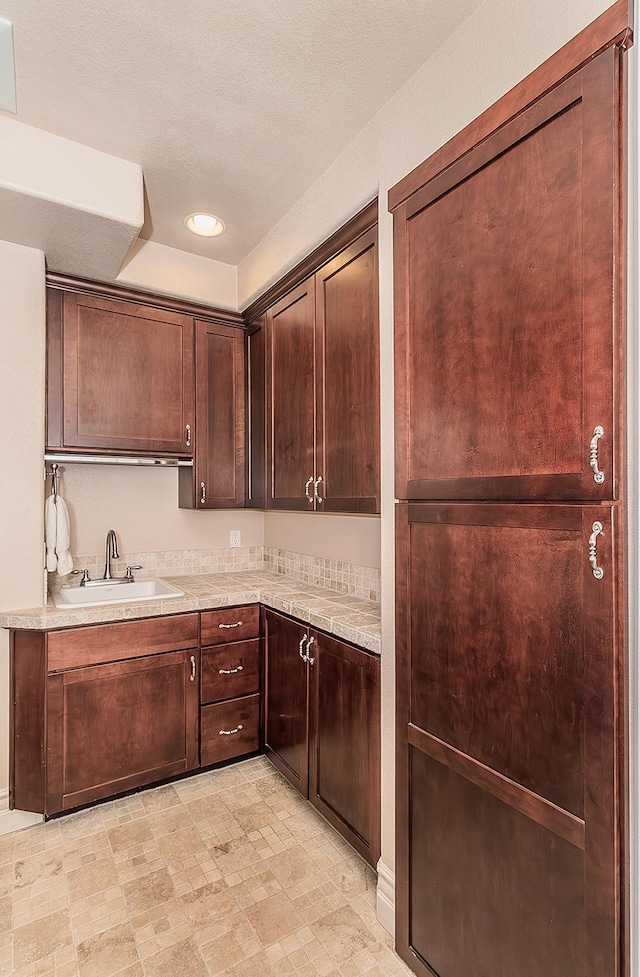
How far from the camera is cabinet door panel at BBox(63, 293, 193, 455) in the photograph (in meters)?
2.47

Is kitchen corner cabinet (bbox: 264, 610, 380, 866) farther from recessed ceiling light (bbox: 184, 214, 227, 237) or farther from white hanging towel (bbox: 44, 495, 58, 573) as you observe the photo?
recessed ceiling light (bbox: 184, 214, 227, 237)

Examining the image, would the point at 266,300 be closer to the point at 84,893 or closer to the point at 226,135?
the point at 226,135

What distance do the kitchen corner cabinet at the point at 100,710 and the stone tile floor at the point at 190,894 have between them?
149 mm

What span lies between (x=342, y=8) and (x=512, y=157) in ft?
2.23

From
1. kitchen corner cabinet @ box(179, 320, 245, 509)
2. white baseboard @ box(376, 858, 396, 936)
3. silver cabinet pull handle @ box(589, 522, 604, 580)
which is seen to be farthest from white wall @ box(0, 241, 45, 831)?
silver cabinet pull handle @ box(589, 522, 604, 580)

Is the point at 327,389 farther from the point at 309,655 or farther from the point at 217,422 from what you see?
the point at 309,655

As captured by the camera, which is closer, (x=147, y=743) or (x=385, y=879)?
(x=385, y=879)

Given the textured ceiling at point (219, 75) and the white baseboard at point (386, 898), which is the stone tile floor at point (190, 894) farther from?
the textured ceiling at point (219, 75)

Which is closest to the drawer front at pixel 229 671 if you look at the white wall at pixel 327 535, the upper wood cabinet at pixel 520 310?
the white wall at pixel 327 535

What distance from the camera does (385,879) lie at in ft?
5.42

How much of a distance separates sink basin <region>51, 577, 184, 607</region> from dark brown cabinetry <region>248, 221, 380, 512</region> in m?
0.71

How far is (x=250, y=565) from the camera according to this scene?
3.30 meters

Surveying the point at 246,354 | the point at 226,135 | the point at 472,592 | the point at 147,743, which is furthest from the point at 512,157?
the point at 147,743

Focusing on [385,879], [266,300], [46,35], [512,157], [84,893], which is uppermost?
[46,35]
